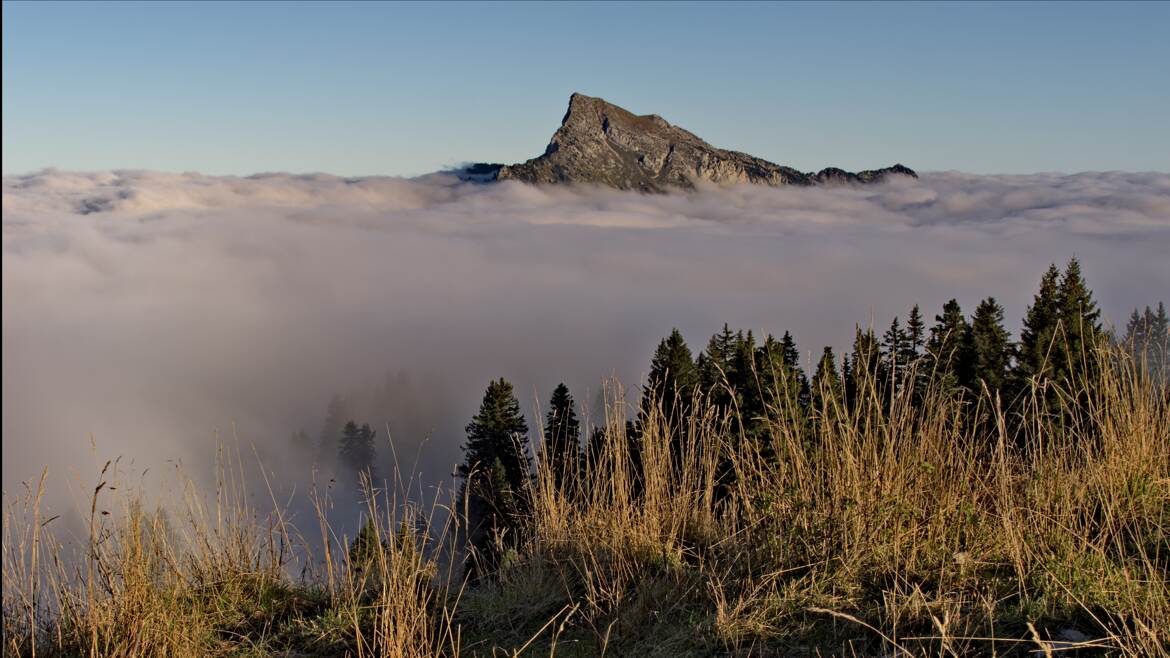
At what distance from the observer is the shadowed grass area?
11.0 feet

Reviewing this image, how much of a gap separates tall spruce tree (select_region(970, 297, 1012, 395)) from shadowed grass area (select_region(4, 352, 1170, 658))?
817 inches

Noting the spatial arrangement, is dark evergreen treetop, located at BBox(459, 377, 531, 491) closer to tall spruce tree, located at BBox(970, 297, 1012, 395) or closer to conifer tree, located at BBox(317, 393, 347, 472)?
tall spruce tree, located at BBox(970, 297, 1012, 395)

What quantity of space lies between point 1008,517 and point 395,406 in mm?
158178

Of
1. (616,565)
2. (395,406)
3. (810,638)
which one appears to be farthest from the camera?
(395,406)

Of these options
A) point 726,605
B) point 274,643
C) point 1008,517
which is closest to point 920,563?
point 1008,517

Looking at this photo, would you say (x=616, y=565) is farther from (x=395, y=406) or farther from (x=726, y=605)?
(x=395, y=406)

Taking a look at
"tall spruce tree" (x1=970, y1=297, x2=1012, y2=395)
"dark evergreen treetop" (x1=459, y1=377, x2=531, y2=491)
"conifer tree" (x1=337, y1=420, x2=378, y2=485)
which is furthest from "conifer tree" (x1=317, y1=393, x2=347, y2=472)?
"tall spruce tree" (x1=970, y1=297, x2=1012, y2=395)

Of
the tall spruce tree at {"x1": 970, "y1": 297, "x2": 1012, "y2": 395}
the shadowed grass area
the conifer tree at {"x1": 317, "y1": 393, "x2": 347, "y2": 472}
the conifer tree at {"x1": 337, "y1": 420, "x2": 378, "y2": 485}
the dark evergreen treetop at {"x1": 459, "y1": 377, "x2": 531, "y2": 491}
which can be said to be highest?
the shadowed grass area

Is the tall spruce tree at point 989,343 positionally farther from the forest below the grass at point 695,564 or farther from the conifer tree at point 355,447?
the conifer tree at point 355,447

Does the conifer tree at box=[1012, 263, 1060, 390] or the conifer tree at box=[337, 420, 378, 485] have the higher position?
the conifer tree at box=[1012, 263, 1060, 390]

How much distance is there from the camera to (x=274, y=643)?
393cm

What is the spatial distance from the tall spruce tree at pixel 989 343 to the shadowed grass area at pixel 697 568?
2075 centimetres

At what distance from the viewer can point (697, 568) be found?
13.8 feet

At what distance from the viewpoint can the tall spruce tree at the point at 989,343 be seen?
2377 cm
